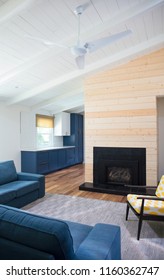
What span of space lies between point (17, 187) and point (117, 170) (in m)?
2.55

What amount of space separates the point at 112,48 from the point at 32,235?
4.00 m

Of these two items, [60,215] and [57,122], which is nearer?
[60,215]

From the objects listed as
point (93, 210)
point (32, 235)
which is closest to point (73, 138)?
point (93, 210)

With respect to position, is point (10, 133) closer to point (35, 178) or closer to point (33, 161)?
point (33, 161)

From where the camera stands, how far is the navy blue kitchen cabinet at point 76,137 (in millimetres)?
8945

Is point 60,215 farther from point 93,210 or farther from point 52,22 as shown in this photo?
point 52,22

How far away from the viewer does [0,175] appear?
3.73 metres

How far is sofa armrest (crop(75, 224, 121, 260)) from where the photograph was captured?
1317mm

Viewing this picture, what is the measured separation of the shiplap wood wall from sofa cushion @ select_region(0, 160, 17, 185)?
2.01 metres

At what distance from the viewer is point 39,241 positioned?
44.9 inches

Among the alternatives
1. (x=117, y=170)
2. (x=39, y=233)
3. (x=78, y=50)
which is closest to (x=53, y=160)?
(x=117, y=170)

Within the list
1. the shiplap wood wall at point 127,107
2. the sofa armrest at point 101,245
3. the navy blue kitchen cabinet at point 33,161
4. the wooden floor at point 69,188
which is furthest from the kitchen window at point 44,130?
the sofa armrest at point 101,245
